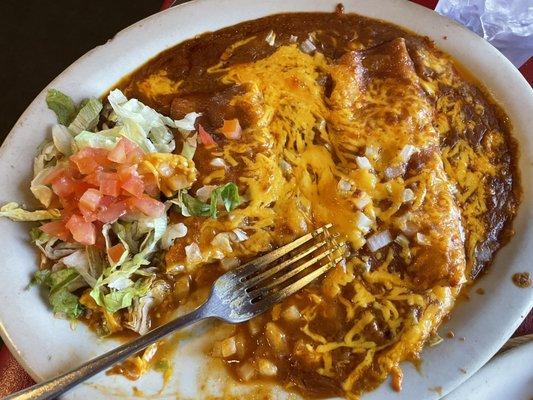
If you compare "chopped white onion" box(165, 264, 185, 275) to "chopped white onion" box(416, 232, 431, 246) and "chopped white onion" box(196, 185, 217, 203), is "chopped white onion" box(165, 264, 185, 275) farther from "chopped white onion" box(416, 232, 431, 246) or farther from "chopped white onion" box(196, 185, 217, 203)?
"chopped white onion" box(416, 232, 431, 246)

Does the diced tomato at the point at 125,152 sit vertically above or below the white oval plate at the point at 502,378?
above

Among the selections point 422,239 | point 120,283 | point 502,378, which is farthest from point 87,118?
point 502,378

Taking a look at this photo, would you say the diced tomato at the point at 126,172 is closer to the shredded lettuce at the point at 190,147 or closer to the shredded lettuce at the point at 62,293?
the shredded lettuce at the point at 190,147

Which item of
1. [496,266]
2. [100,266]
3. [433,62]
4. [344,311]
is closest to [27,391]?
[100,266]

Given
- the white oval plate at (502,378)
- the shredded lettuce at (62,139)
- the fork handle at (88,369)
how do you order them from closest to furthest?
the fork handle at (88,369) → the white oval plate at (502,378) → the shredded lettuce at (62,139)

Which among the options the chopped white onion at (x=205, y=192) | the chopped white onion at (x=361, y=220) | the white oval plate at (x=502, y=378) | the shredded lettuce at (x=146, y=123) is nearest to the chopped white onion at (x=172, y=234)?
the chopped white onion at (x=205, y=192)

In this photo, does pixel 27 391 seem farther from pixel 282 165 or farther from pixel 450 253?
pixel 450 253

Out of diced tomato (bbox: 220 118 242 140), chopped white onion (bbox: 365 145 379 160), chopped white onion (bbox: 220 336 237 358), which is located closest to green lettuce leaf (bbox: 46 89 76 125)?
diced tomato (bbox: 220 118 242 140)

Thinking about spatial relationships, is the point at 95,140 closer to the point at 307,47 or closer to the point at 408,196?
the point at 307,47
